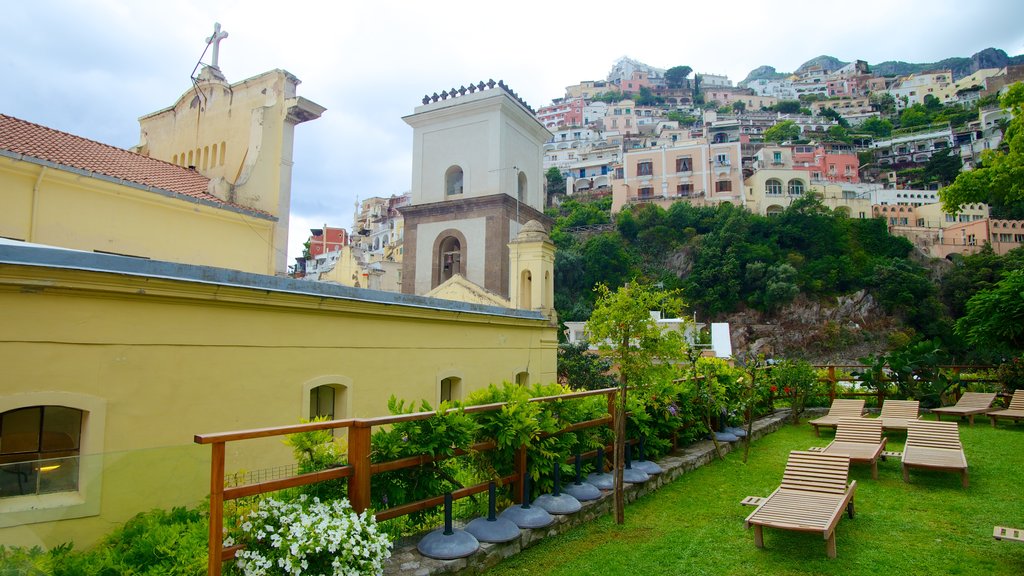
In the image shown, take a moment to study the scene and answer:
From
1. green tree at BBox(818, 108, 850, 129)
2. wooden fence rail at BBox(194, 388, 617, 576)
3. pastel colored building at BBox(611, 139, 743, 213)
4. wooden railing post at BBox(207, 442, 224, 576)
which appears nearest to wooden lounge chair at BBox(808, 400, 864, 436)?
wooden fence rail at BBox(194, 388, 617, 576)

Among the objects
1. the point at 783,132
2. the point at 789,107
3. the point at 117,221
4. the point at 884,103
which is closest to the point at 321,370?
the point at 117,221

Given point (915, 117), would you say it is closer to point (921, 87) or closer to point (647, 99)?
point (921, 87)

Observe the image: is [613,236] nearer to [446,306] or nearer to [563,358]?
[563,358]

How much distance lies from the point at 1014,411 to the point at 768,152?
74408 mm

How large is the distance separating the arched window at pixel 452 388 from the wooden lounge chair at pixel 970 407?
34.7 feet

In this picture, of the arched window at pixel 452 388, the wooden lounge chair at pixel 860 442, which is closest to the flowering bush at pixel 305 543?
the arched window at pixel 452 388

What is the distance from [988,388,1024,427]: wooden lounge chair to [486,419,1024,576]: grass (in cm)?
428

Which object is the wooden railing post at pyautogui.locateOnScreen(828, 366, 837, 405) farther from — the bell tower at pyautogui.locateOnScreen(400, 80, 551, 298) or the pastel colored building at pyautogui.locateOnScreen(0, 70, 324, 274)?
the pastel colored building at pyautogui.locateOnScreen(0, 70, 324, 274)

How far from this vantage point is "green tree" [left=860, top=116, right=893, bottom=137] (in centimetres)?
10144

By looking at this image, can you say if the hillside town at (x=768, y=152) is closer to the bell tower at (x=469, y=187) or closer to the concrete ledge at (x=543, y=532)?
the bell tower at (x=469, y=187)

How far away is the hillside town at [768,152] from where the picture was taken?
69.0 metres

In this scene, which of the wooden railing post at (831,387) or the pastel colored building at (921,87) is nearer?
the wooden railing post at (831,387)

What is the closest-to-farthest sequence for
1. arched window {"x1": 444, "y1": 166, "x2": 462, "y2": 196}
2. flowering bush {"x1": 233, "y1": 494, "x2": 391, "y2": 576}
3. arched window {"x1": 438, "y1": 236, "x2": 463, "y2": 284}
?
flowering bush {"x1": 233, "y1": 494, "x2": 391, "y2": 576} → arched window {"x1": 438, "y1": 236, "x2": 463, "y2": 284} → arched window {"x1": 444, "y1": 166, "x2": 462, "y2": 196}

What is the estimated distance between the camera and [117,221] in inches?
385
